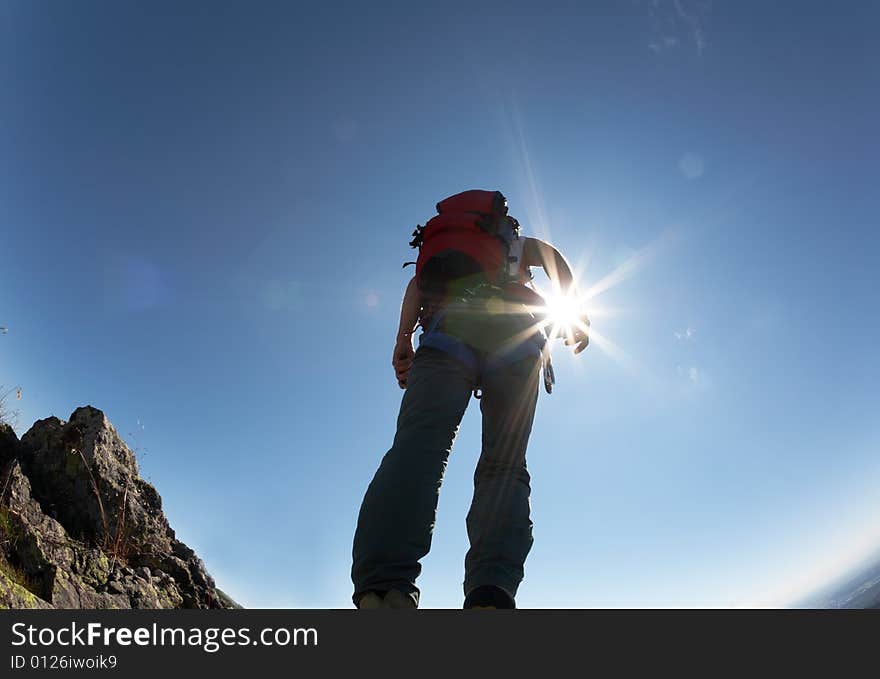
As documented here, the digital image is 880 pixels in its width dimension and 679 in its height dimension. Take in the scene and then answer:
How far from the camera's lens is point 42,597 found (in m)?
3.69

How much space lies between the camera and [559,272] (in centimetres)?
368

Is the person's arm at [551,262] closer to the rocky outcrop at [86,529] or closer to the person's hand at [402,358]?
the person's hand at [402,358]

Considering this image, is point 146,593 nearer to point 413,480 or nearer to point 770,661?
point 413,480

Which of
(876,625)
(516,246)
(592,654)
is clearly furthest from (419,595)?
(516,246)

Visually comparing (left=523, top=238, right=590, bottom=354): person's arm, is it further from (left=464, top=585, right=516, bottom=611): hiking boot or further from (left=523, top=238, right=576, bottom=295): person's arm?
(left=464, top=585, right=516, bottom=611): hiking boot

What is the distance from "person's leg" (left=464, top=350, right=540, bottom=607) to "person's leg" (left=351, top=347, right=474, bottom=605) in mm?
221

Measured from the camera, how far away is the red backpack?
3.12 metres

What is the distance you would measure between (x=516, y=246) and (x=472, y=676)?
267 centimetres

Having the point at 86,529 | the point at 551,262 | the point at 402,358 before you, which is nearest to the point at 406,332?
the point at 402,358

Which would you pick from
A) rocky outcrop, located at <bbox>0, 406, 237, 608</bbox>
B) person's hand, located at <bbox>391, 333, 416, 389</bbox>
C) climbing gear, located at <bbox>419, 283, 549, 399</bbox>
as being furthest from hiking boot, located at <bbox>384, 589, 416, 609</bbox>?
rocky outcrop, located at <bbox>0, 406, 237, 608</bbox>

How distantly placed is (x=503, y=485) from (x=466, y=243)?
4.99 feet

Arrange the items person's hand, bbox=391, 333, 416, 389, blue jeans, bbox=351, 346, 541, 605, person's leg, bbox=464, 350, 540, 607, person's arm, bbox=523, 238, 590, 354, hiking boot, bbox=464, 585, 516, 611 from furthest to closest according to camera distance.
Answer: person's arm, bbox=523, 238, 590, 354 < person's hand, bbox=391, 333, 416, 389 < person's leg, bbox=464, 350, 540, 607 < hiking boot, bbox=464, 585, 516, 611 < blue jeans, bbox=351, 346, 541, 605

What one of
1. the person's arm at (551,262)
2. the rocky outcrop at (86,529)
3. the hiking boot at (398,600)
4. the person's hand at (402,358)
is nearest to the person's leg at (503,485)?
the hiking boot at (398,600)

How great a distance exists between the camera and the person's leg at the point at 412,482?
77.2 inches
